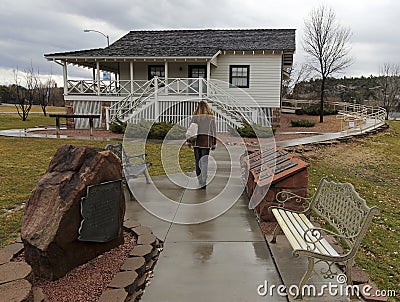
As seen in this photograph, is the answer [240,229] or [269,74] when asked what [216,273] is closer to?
[240,229]

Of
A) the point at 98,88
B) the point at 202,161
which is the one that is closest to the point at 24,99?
the point at 98,88

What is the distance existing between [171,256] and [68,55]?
20090 millimetres

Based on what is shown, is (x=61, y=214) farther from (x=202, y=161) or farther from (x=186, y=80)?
(x=186, y=80)

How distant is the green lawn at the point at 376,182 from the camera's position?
429 cm

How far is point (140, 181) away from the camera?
314 inches

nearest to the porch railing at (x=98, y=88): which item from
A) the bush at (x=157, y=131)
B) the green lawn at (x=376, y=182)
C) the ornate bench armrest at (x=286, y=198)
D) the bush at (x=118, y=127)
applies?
the bush at (x=118, y=127)

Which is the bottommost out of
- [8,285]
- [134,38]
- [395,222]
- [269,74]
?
[395,222]

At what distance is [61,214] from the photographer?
3.44m

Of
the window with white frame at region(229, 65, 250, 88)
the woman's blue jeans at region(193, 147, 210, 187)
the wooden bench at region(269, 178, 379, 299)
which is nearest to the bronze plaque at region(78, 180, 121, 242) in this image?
the wooden bench at region(269, 178, 379, 299)

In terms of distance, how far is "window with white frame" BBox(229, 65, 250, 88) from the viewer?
2247cm

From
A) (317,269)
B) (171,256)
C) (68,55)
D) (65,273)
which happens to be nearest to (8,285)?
(65,273)

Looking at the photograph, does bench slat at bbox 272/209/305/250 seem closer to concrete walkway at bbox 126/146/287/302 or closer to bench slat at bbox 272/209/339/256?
bench slat at bbox 272/209/339/256

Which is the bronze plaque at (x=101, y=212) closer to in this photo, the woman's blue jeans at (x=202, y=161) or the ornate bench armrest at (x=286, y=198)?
the ornate bench armrest at (x=286, y=198)

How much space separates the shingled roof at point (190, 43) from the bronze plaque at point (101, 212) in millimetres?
16982
